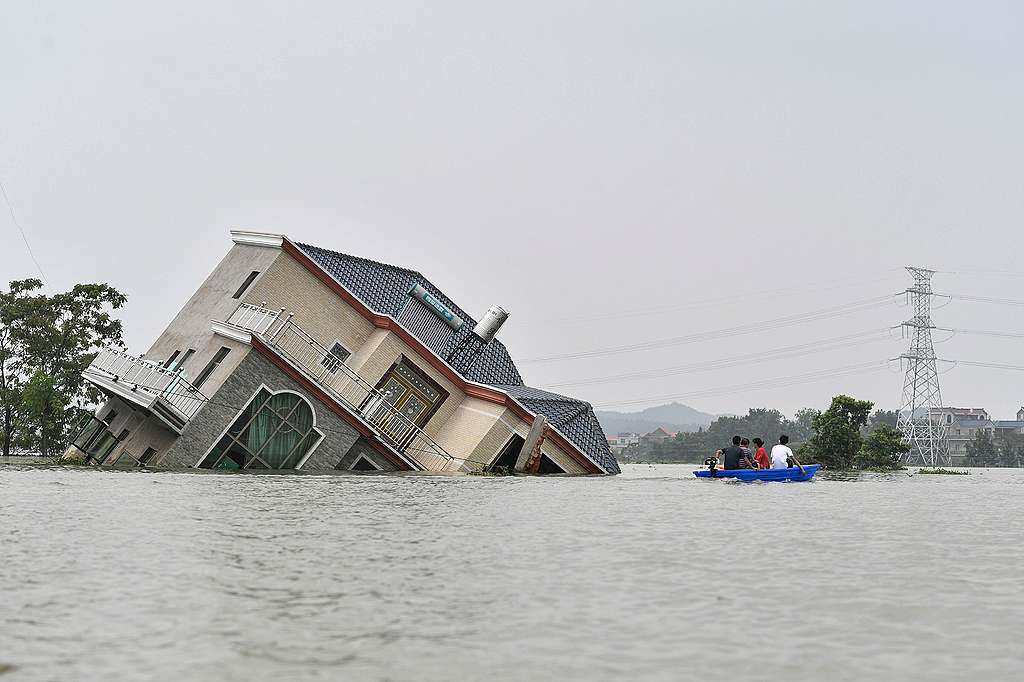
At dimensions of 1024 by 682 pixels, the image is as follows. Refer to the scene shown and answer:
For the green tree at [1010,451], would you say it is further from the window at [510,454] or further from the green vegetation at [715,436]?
the window at [510,454]

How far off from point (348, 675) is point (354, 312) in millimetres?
39937

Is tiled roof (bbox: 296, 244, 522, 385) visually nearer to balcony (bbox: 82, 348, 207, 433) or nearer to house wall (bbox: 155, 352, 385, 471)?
house wall (bbox: 155, 352, 385, 471)

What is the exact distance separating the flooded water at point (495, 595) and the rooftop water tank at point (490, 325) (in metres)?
30.6

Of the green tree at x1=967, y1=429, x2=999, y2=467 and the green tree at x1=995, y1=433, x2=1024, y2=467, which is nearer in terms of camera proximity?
the green tree at x1=967, y1=429, x2=999, y2=467

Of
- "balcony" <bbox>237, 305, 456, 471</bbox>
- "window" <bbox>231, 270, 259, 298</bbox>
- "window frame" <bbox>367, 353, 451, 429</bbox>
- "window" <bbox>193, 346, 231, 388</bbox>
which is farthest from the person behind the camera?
"window frame" <bbox>367, 353, 451, 429</bbox>

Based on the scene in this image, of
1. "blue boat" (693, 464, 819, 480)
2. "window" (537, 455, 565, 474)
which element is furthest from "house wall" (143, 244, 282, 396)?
"blue boat" (693, 464, 819, 480)

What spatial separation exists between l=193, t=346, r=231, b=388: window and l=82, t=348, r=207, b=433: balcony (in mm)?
1522

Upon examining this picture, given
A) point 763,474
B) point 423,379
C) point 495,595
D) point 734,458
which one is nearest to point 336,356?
point 423,379

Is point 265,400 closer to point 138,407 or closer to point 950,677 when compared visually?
point 138,407

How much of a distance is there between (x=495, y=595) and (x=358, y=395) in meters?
33.9

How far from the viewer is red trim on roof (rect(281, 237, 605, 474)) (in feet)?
150

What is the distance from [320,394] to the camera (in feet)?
137

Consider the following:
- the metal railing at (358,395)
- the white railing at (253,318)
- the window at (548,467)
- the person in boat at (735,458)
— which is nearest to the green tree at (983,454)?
the window at (548,467)

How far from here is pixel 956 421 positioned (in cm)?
19162
